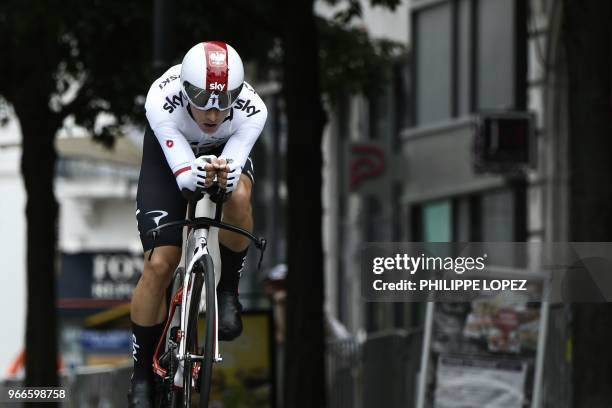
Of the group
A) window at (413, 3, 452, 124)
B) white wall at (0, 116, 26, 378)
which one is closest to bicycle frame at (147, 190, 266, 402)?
window at (413, 3, 452, 124)

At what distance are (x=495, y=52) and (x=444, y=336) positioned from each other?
1604 centimetres

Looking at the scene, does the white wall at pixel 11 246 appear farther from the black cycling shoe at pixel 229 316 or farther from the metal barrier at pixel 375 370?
the black cycling shoe at pixel 229 316

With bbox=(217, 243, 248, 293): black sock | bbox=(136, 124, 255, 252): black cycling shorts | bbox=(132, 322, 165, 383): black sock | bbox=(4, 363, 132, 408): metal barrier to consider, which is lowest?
bbox=(4, 363, 132, 408): metal barrier

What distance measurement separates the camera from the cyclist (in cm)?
781

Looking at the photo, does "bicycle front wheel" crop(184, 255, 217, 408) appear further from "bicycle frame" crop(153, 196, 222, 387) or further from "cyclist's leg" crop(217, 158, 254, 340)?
"cyclist's leg" crop(217, 158, 254, 340)

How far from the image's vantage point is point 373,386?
49.6 ft

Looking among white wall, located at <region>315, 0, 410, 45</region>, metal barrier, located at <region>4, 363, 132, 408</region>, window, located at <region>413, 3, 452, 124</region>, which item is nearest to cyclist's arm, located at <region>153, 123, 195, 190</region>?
metal barrier, located at <region>4, 363, 132, 408</region>

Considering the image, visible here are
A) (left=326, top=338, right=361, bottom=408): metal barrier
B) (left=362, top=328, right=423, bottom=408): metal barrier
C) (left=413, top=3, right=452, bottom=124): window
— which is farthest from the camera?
(left=413, top=3, right=452, bottom=124): window

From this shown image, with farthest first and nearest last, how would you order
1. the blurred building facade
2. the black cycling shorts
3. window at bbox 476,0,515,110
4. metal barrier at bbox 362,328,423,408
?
window at bbox 476,0,515,110, the blurred building facade, metal barrier at bbox 362,328,423,408, the black cycling shorts

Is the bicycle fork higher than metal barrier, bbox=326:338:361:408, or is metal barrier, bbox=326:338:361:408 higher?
the bicycle fork

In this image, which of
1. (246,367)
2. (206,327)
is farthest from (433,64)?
(206,327)

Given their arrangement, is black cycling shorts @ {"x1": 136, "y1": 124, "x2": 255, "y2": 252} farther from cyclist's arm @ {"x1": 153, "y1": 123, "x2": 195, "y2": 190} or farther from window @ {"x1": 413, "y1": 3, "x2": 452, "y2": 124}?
window @ {"x1": 413, "y1": 3, "x2": 452, "y2": 124}

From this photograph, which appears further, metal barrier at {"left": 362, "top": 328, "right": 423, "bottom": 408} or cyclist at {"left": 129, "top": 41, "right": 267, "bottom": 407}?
metal barrier at {"left": 362, "top": 328, "right": 423, "bottom": 408}

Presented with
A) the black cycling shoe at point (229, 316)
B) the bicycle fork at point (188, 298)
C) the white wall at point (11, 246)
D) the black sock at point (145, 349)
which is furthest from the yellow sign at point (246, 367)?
the white wall at point (11, 246)
